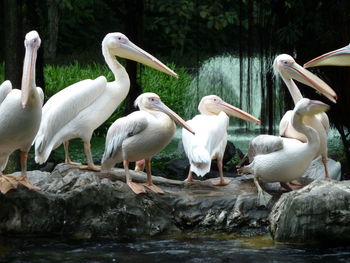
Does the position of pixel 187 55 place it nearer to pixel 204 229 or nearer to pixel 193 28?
pixel 193 28

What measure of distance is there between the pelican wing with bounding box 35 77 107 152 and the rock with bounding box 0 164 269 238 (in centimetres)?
42

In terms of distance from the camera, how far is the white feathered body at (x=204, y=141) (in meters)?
7.05

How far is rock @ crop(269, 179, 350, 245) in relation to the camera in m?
6.02

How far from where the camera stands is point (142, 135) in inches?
271

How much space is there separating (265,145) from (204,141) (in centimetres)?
56

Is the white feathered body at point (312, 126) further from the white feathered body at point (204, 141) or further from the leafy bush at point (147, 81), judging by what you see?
the leafy bush at point (147, 81)

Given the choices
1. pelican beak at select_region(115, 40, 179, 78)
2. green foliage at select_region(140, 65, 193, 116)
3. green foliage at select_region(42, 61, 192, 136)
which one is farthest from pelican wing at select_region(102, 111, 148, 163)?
green foliage at select_region(42, 61, 192, 136)

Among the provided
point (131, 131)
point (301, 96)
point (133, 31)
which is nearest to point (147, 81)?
point (133, 31)

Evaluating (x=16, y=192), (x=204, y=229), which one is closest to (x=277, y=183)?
(x=204, y=229)

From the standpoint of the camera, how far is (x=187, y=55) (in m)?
21.6

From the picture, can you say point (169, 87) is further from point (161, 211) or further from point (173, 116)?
point (161, 211)

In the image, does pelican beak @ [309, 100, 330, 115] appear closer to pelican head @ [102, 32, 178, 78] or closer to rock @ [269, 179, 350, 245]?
rock @ [269, 179, 350, 245]

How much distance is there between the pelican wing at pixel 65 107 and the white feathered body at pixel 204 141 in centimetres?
92

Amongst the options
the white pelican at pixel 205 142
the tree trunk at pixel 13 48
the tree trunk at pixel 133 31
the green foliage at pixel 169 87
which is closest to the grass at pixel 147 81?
the green foliage at pixel 169 87
